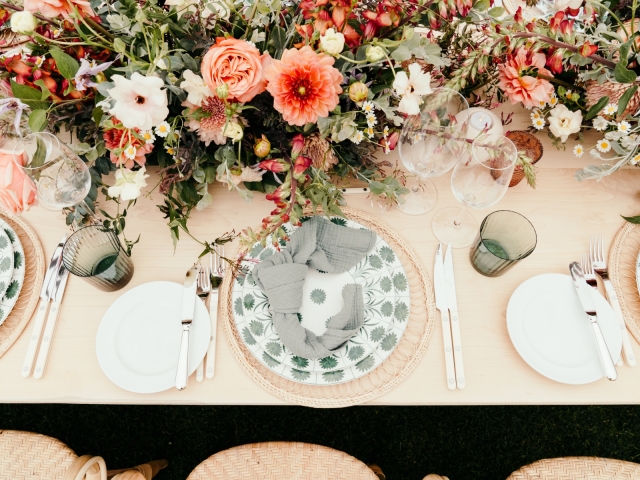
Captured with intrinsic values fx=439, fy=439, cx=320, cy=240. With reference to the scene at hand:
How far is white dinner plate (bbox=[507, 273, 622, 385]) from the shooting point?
88 cm

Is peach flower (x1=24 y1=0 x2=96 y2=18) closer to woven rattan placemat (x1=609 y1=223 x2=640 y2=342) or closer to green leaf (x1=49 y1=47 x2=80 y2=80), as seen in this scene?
green leaf (x1=49 y1=47 x2=80 y2=80)

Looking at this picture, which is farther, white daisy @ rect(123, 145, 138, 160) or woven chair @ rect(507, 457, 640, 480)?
woven chair @ rect(507, 457, 640, 480)

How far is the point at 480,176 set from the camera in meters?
0.85

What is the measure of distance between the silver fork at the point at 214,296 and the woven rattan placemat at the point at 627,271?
84 centimetres

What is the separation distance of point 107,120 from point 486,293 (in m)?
0.81

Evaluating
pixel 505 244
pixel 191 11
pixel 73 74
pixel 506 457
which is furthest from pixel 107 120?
pixel 506 457

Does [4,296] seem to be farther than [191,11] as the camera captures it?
Yes

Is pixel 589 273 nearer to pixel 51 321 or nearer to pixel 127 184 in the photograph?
pixel 127 184

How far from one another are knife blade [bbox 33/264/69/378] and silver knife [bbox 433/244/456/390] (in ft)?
2.64

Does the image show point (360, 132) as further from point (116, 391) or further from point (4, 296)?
point (4, 296)

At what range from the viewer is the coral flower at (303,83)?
67 centimetres

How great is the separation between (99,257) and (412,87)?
715mm

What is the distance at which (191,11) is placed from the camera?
0.81 metres

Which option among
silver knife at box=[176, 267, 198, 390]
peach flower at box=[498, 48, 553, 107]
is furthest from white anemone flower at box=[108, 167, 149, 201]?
peach flower at box=[498, 48, 553, 107]
